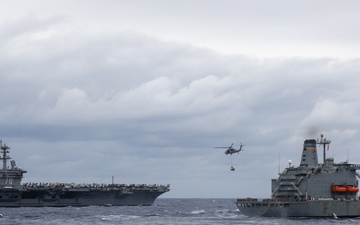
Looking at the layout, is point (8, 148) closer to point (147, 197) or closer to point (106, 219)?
point (147, 197)

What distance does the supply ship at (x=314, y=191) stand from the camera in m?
73.2

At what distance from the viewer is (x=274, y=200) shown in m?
75.9

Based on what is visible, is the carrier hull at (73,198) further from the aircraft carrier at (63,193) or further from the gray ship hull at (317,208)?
the gray ship hull at (317,208)

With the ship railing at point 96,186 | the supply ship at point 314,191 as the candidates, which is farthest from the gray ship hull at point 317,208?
the ship railing at point 96,186

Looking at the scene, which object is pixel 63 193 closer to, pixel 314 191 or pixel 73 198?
pixel 73 198

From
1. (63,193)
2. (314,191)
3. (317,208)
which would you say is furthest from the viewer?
(63,193)

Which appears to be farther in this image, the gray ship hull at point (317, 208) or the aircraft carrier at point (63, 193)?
the aircraft carrier at point (63, 193)

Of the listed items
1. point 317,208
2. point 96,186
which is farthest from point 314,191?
point 96,186

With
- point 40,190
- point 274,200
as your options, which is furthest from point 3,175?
point 274,200

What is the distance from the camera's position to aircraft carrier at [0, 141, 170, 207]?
112m

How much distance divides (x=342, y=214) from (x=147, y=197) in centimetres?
5075

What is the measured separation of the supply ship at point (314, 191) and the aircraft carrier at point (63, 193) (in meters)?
42.9

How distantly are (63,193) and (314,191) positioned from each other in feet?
161

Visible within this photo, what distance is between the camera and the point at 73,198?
115 metres
